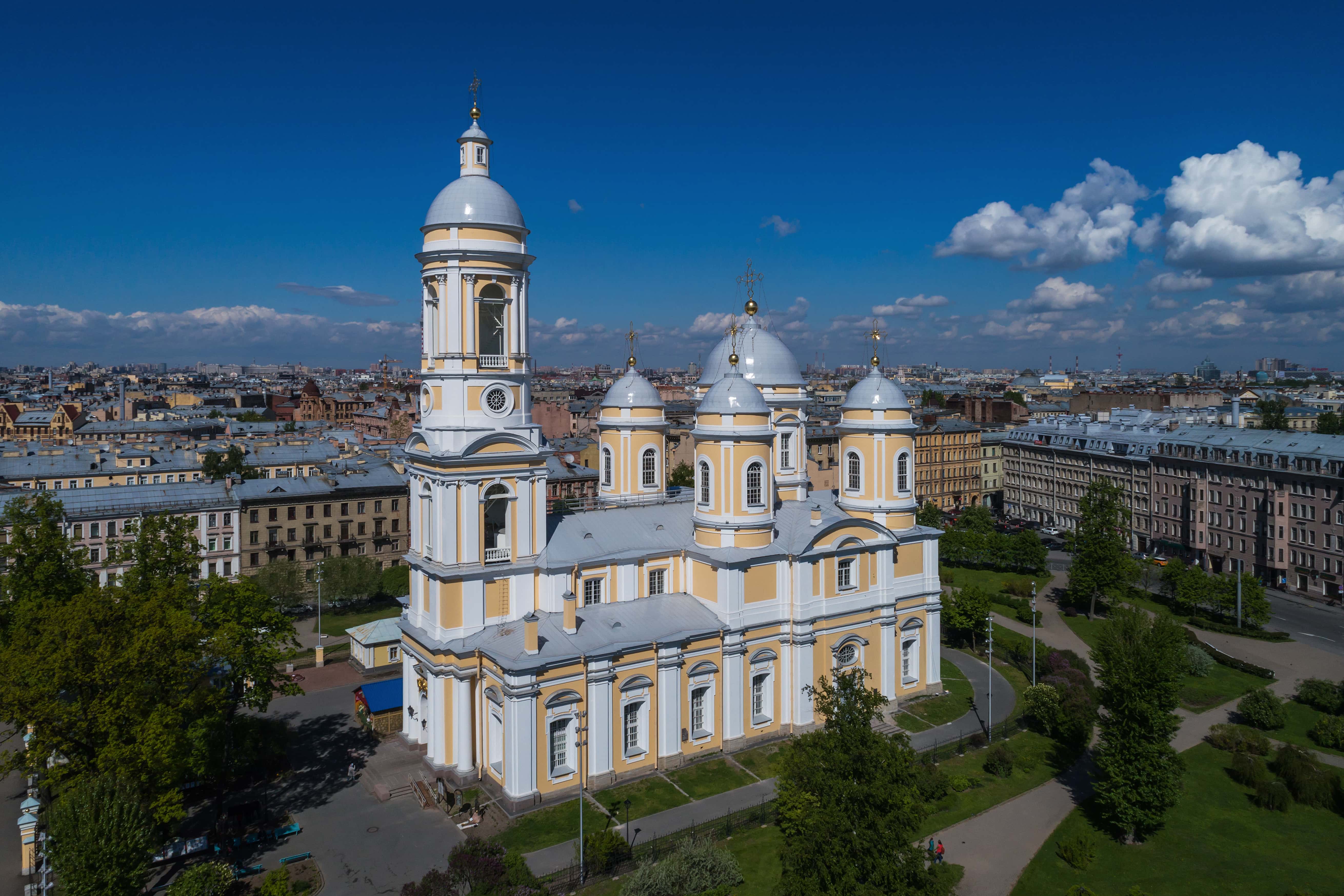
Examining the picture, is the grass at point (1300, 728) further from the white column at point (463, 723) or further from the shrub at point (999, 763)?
the white column at point (463, 723)

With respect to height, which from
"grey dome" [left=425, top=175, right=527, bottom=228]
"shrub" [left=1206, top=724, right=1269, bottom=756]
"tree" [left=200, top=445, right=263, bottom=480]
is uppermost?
"grey dome" [left=425, top=175, right=527, bottom=228]

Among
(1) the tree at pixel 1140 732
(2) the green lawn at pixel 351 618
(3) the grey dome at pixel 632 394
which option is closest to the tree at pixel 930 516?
(3) the grey dome at pixel 632 394

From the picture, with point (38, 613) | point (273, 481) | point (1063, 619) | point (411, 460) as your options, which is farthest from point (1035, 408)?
point (38, 613)

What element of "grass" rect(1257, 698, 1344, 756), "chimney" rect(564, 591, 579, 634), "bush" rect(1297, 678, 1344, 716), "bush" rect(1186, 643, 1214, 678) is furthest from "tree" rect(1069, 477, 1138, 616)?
"chimney" rect(564, 591, 579, 634)

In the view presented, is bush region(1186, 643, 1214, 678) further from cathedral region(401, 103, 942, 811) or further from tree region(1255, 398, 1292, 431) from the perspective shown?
tree region(1255, 398, 1292, 431)

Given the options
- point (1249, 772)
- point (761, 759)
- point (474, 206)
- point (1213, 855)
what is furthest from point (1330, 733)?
point (474, 206)
